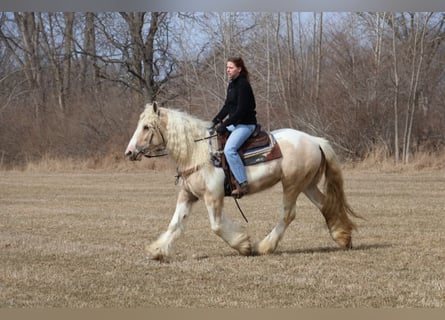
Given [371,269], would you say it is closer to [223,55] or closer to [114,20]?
[223,55]

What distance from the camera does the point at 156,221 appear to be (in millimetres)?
12734

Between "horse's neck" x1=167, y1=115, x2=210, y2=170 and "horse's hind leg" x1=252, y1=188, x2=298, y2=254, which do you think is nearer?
"horse's neck" x1=167, y1=115, x2=210, y2=170

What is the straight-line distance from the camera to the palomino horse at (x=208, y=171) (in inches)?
345

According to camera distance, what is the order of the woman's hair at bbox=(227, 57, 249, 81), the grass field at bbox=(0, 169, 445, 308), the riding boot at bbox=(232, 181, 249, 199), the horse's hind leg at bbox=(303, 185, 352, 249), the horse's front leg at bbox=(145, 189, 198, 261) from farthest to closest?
1. the horse's hind leg at bbox=(303, 185, 352, 249)
2. the riding boot at bbox=(232, 181, 249, 199)
3. the woman's hair at bbox=(227, 57, 249, 81)
4. the horse's front leg at bbox=(145, 189, 198, 261)
5. the grass field at bbox=(0, 169, 445, 308)

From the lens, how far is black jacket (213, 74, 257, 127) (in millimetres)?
8695

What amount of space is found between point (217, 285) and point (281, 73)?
18.3 m

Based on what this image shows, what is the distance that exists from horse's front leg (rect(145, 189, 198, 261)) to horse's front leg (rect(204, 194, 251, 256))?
0.23 m

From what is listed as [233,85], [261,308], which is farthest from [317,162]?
[261,308]

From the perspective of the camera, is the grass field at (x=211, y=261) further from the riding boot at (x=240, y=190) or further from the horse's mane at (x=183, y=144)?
the horse's mane at (x=183, y=144)

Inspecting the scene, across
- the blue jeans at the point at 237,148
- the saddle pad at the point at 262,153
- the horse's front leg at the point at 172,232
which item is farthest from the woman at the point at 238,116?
the horse's front leg at the point at 172,232

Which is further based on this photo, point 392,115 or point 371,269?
point 392,115

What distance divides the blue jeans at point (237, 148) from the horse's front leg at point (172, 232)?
1.91ft

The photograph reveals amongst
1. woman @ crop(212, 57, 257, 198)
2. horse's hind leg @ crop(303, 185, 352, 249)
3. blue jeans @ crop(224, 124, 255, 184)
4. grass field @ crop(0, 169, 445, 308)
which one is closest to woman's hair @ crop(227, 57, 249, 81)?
woman @ crop(212, 57, 257, 198)

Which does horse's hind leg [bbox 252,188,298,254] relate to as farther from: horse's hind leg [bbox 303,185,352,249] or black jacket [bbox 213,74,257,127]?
black jacket [bbox 213,74,257,127]
